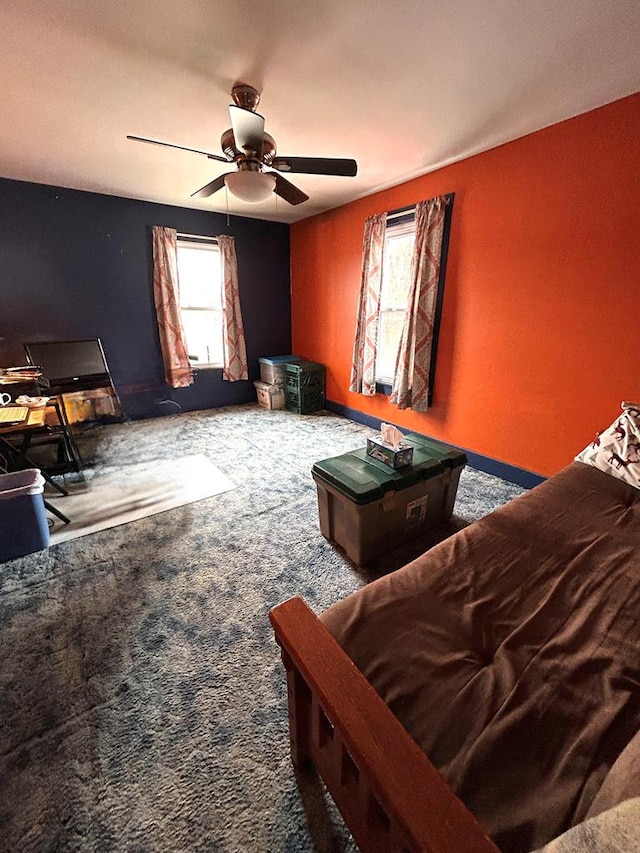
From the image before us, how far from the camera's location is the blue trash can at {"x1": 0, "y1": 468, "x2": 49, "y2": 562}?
173cm

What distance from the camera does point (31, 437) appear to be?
2.39 m

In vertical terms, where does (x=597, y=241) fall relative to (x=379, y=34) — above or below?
below

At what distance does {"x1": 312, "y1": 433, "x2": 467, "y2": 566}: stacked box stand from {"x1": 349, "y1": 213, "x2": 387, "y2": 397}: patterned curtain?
5.22ft

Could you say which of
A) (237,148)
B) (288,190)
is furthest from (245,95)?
(288,190)

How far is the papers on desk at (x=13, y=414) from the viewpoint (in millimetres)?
1902

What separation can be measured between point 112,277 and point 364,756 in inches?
168

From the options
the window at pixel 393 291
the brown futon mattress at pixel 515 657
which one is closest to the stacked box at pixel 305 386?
the window at pixel 393 291

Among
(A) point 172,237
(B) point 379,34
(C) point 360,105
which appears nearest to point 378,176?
(C) point 360,105

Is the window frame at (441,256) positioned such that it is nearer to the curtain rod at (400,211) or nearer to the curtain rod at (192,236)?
the curtain rod at (400,211)

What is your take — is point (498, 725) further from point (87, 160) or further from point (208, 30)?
point (87, 160)

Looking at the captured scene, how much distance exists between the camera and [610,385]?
2037mm

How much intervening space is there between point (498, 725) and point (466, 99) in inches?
101

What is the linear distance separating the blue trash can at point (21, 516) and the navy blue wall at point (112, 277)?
2151 millimetres

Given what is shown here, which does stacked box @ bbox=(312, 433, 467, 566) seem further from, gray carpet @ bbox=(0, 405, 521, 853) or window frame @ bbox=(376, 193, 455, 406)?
window frame @ bbox=(376, 193, 455, 406)
